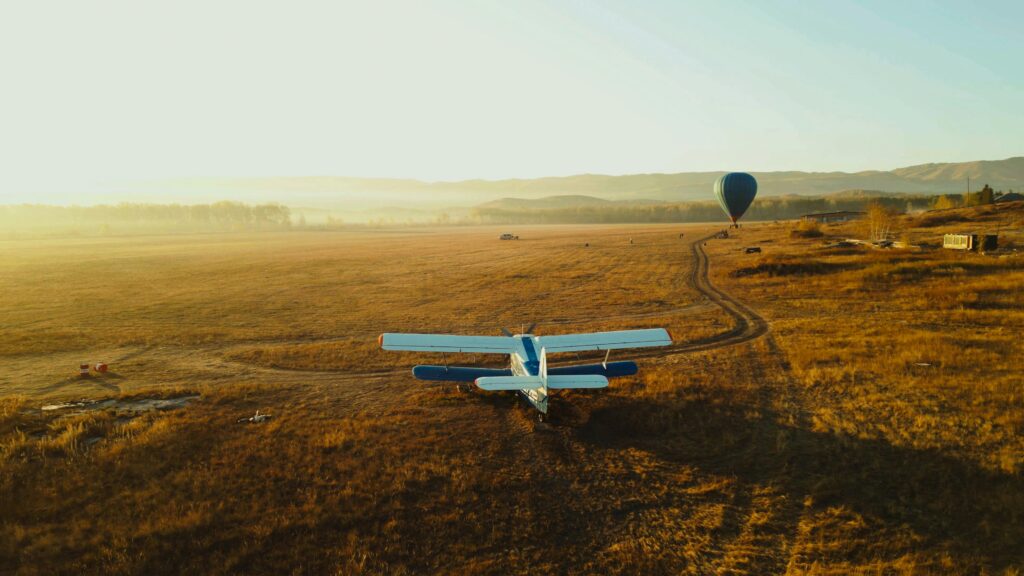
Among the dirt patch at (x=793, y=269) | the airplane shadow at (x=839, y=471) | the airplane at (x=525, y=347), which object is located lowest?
the airplane shadow at (x=839, y=471)

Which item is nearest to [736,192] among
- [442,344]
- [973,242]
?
[973,242]

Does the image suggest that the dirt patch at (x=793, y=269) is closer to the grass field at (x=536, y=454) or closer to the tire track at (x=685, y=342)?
the tire track at (x=685, y=342)

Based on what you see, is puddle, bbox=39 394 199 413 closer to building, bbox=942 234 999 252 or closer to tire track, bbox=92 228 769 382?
tire track, bbox=92 228 769 382

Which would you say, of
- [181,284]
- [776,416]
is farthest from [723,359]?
[181,284]

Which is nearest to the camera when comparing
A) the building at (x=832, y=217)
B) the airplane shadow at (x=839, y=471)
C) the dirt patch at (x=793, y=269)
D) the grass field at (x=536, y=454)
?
the grass field at (x=536, y=454)

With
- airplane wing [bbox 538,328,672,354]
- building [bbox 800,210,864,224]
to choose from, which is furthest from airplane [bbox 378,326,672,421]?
building [bbox 800,210,864,224]

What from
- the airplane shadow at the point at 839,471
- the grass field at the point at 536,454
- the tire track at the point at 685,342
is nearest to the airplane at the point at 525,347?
the grass field at the point at 536,454

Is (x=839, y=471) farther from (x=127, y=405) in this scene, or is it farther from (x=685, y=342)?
(x=127, y=405)
